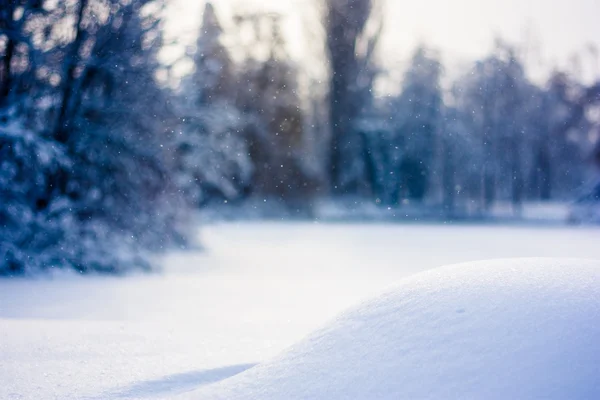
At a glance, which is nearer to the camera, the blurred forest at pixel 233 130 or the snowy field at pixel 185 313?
the snowy field at pixel 185 313

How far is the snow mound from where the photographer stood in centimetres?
300

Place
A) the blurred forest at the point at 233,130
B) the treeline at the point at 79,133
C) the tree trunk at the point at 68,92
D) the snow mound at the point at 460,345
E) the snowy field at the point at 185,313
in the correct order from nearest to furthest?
the snow mound at the point at 460,345 < the snowy field at the point at 185,313 < the treeline at the point at 79,133 < the blurred forest at the point at 233,130 < the tree trunk at the point at 68,92

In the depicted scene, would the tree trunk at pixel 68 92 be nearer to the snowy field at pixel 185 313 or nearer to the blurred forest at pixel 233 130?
the blurred forest at pixel 233 130

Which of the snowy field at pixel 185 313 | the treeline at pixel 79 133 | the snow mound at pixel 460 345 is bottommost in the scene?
the snowy field at pixel 185 313

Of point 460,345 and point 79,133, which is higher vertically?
point 79,133

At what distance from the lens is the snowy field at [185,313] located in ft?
14.9

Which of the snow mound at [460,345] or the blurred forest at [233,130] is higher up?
the blurred forest at [233,130]

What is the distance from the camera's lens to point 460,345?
3.22 metres

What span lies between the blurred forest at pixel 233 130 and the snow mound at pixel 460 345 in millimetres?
6805

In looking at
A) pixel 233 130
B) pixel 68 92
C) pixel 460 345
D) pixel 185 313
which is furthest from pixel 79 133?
pixel 233 130

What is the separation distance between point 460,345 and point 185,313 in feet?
14.6

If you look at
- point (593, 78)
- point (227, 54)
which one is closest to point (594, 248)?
point (593, 78)

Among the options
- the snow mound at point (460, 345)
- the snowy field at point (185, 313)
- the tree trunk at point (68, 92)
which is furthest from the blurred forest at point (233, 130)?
the snow mound at point (460, 345)

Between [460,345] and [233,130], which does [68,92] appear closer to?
[460,345]
